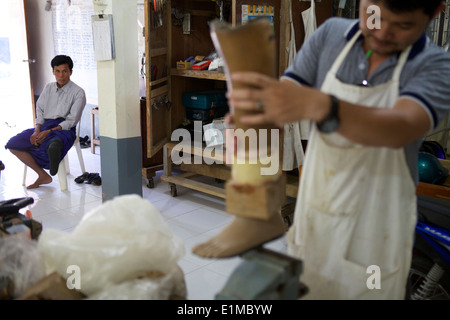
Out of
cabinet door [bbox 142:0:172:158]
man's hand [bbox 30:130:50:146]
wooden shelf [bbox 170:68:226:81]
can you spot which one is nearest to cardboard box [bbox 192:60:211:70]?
wooden shelf [bbox 170:68:226:81]

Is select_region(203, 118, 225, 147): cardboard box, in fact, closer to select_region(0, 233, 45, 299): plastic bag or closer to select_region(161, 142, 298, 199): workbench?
select_region(161, 142, 298, 199): workbench

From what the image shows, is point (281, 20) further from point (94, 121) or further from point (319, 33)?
point (94, 121)

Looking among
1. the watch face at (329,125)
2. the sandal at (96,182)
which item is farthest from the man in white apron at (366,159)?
the sandal at (96,182)

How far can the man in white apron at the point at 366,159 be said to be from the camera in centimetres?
115

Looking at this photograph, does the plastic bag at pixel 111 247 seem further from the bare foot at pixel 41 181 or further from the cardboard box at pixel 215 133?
the bare foot at pixel 41 181

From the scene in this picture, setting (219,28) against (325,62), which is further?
(325,62)

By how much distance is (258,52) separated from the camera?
1.04m

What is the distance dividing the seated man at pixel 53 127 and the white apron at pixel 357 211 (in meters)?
3.57

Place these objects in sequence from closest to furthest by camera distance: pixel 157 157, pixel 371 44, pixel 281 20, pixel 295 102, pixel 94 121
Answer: pixel 295 102
pixel 371 44
pixel 281 20
pixel 157 157
pixel 94 121

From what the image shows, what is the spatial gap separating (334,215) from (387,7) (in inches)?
22.9

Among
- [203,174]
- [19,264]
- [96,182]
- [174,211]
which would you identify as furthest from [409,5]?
[96,182]

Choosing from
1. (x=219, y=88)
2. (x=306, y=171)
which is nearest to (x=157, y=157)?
(x=219, y=88)

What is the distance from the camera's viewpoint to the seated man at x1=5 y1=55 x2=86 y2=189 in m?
4.52

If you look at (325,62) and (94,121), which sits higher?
(325,62)
